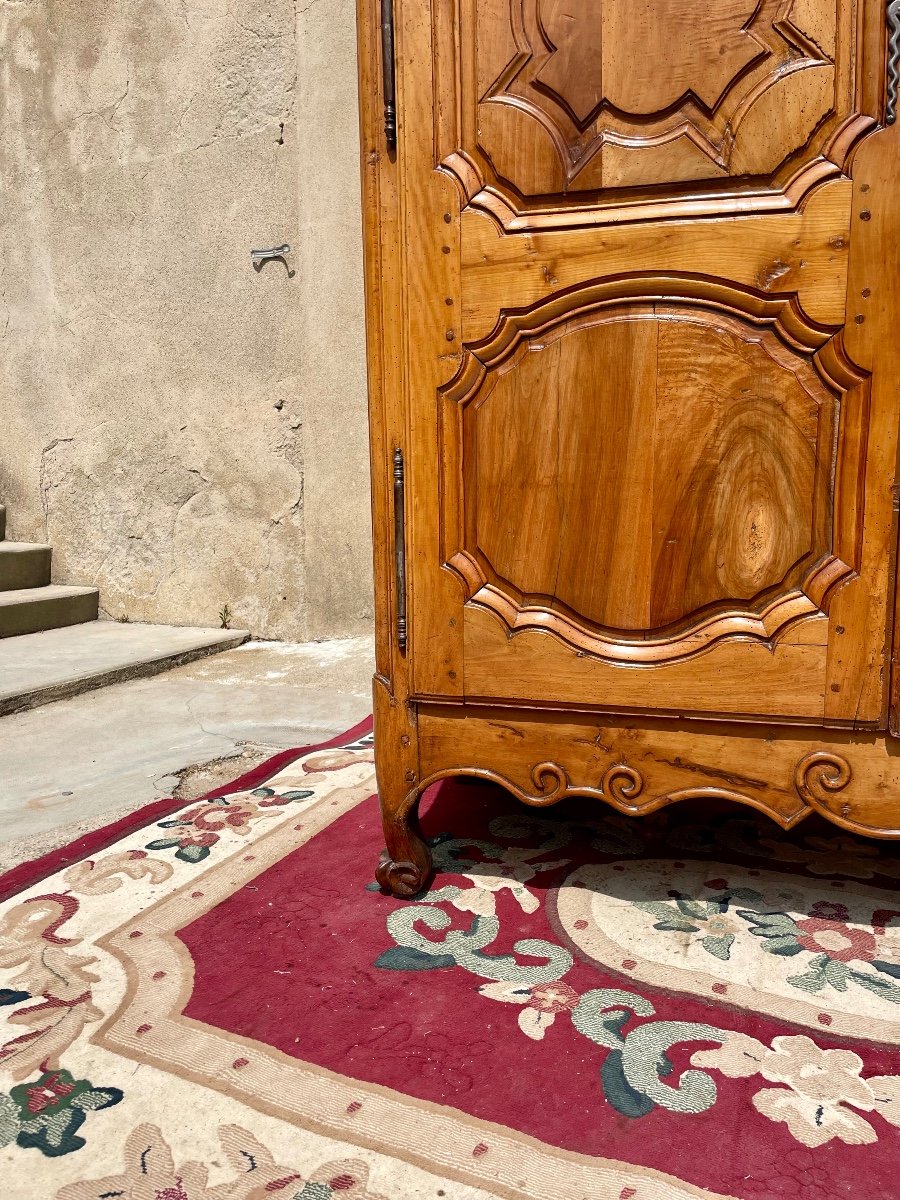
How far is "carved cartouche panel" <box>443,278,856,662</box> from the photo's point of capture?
124 centimetres

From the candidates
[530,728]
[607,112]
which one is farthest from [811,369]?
[530,728]

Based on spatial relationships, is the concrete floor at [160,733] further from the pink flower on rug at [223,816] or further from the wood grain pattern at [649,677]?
the wood grain pattern at [649,677]

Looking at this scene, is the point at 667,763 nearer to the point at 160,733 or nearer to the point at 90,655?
the point at 160,733

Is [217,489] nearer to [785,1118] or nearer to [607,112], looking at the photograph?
[607,112]

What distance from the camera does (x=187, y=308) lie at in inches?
150

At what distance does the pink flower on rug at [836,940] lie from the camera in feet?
4.35

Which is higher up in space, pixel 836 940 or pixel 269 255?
pixel 269 255

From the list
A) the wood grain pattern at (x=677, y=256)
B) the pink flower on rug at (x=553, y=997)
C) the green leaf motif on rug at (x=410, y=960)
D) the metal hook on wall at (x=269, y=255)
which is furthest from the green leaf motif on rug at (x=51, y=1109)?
the metal hook on wall at (x=269, y=255)

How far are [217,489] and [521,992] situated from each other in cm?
301

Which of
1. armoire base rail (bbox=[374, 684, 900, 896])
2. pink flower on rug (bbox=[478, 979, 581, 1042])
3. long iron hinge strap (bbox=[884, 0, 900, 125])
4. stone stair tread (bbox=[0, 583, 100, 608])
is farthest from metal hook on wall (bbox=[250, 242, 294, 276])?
pink flower on rug (bbox=[478, 979, 581, 1042])

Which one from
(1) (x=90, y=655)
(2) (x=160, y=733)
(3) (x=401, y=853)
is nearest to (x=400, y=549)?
(3) (x=401, y=853)

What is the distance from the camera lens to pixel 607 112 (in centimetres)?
126

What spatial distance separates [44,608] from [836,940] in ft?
11.3

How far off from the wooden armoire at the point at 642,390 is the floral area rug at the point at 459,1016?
0.25 m
